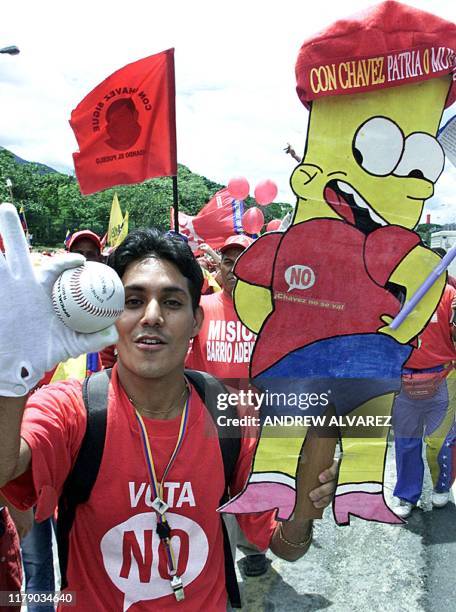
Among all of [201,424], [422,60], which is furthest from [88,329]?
[422,60]

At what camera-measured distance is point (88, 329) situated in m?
1.10

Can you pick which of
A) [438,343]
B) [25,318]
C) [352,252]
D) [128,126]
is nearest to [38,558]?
[25,318]

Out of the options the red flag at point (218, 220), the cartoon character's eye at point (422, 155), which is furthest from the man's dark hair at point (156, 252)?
the red flag at point (218, 220)

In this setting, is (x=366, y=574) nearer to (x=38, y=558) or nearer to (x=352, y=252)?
(x=38, y=558)

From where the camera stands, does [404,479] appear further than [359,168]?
Yes

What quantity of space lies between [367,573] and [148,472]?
2.02 m

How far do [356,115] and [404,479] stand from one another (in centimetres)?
281

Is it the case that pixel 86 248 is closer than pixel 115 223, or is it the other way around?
pixel 86 248

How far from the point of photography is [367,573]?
2902 mm

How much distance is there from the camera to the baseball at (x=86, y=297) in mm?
1061

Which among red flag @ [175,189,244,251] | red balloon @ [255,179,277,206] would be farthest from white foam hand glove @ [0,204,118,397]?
red flag @ [175,189,244,251]

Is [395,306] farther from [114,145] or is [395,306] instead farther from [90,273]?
[114,145]

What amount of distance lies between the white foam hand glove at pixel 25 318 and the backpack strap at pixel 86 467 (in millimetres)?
303

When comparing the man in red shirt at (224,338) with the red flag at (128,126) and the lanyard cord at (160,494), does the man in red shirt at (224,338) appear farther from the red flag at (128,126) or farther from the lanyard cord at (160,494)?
the lanyard cord at (160,494)
